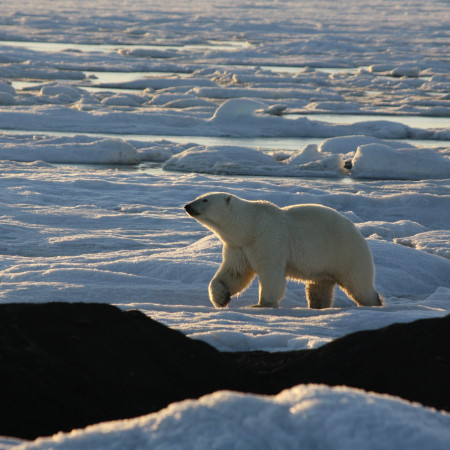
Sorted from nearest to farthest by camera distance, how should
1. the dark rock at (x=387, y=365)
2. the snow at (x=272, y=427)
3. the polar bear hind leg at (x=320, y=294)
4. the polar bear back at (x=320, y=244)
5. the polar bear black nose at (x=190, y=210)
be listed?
the snow at (x=272, y=427) < the dark rock at (x=387, y=365) < the polar bear black nose at (x=190, y=210) < the polar bear back at (x=320, y=244) < the polar bear hind leg at (x=320, y=294)

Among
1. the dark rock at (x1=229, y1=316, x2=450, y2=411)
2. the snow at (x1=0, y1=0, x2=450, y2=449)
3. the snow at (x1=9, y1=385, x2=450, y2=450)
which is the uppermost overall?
the snow at (x1=9, y1=385, x2=450, y2=450)

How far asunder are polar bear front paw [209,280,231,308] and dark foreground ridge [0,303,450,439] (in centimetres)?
219

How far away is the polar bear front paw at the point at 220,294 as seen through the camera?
5180 mm

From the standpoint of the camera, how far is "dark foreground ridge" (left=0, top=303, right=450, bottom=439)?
231 cm

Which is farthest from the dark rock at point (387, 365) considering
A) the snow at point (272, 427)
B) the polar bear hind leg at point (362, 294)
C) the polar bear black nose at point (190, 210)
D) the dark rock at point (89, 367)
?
the polar bear hind leg at point (362, 294)

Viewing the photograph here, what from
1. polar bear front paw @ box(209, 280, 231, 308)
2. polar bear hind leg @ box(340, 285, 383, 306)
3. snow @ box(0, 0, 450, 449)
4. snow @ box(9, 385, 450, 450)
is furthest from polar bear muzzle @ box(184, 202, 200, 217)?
snow @ box(9, 385, 450, 450)

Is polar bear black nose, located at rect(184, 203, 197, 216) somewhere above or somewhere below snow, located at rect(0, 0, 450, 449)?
above

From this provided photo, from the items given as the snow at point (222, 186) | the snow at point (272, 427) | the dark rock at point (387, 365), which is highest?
the snow at point (272, 427)

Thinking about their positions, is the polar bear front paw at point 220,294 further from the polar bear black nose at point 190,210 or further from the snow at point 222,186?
the polar bear black nose at point 190,210

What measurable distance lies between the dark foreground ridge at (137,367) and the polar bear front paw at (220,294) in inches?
86.0

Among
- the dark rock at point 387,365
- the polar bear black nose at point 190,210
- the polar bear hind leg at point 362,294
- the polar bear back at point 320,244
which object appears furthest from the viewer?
the polar bear hind leg at point 362,294

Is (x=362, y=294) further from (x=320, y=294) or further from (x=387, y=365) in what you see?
(x=387, y=365)

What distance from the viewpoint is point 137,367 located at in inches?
102

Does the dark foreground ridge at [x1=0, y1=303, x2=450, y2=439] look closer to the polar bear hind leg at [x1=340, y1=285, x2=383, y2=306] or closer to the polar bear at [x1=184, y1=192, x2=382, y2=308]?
the polar bear at [x1=184, y1=192, x2=382, y2=308]
